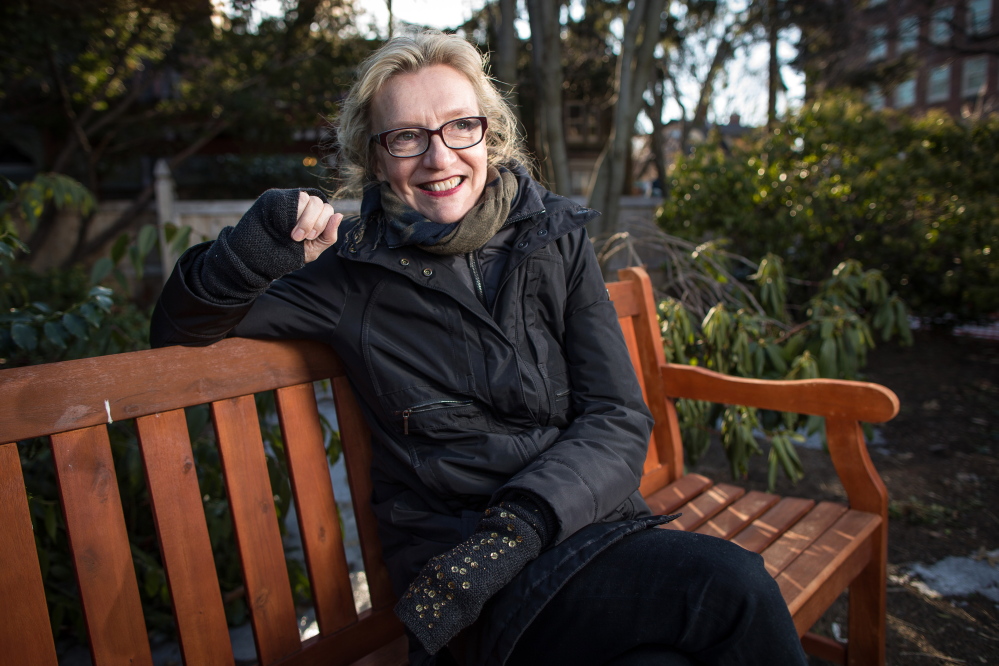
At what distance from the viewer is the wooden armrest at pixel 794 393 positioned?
80.4 inches

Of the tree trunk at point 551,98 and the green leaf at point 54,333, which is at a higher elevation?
the tree trunk at point 551,98

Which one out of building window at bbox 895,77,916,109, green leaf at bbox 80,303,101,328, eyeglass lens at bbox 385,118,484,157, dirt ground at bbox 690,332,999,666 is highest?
building window at bbox 895,77,916,109

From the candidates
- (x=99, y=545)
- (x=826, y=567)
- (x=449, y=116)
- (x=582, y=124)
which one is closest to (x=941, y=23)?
(x=582, y=124)

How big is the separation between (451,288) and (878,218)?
514 centimetres

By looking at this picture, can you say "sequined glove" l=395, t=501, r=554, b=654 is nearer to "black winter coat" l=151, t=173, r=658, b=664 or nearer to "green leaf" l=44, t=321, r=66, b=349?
"black winter coat" l=151, t=173, r=658, b=664

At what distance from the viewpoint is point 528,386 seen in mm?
1592

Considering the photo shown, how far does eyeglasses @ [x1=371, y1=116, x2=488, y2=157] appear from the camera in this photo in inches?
63.7

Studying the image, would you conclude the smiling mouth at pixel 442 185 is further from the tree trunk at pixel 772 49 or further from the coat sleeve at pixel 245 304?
the tree trunk at pixel 772 49

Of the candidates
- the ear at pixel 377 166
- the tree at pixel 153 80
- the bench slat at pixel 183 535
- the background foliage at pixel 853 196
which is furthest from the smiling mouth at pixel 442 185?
the tree at pixel 153 80

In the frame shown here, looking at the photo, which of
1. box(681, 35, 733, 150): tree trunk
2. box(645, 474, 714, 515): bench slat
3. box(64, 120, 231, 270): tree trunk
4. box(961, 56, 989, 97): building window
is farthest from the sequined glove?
box(961, 56, 989, 97): building window

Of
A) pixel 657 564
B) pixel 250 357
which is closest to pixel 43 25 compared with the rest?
pixel 250 357

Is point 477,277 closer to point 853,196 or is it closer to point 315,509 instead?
point 315,509

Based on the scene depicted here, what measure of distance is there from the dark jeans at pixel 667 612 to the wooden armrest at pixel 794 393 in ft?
3.14

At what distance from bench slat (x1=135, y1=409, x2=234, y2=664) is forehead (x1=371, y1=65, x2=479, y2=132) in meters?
0.83
